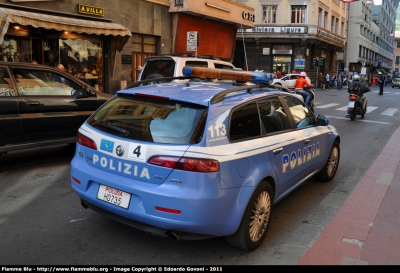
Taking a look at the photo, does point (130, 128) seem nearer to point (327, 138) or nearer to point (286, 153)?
point (286, 153)

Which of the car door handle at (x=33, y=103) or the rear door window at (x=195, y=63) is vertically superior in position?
the rear door window at (x=195, y=63)

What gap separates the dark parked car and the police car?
103 inches

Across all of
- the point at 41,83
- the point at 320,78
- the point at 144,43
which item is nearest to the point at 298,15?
the point at 320,78

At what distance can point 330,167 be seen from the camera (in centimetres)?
639

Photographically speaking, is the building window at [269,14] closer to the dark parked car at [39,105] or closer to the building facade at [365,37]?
the building facade at [365,37]

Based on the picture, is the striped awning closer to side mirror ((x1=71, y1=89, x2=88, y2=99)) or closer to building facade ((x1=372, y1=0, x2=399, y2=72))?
side mirror ((x1=71, y1=89, x2=88, y2=99))

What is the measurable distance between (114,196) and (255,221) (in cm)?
137

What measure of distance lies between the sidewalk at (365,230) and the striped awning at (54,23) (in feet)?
31.8

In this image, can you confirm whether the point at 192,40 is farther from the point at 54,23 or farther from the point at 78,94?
the point at 78,94

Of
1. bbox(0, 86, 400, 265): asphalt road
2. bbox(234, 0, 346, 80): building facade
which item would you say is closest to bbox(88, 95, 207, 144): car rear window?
bbox(0, 86, 400, 265): asphalt road

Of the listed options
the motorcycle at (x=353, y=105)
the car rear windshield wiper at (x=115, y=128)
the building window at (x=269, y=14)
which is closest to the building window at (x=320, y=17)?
the building window at (x=269, y=14)

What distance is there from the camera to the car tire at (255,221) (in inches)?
147

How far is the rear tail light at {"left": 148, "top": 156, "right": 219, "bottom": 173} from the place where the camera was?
3377mm

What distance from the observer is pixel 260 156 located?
394 cm
